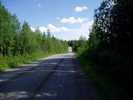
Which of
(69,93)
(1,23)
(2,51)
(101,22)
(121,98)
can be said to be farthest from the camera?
(2,51)

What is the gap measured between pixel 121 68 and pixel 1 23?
1213 inches

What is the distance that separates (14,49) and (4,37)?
26839mm

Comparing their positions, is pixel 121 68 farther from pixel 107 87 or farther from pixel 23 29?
pixel 23 29

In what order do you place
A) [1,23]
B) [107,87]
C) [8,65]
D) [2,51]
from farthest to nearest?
[2,51] < [1,23] < [8,65] < [107,87]

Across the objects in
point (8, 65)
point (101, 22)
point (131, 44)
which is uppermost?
point (101, 22)

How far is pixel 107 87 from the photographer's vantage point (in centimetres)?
1755

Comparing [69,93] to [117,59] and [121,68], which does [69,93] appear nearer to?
[121,68]

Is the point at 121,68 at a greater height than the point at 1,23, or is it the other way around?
the point at 1,23

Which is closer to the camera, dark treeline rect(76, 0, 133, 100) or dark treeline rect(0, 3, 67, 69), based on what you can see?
dark treeline rect(76, 0, 133, 100)

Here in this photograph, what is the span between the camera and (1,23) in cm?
4581

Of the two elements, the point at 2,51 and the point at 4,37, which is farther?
the point at 2,51

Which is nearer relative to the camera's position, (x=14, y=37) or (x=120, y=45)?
(x=120, y=45)

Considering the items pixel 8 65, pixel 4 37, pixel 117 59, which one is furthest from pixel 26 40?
pixel 117 59

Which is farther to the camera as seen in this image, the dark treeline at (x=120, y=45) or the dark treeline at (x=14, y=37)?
the dark treeline at (x=14, y=37)
